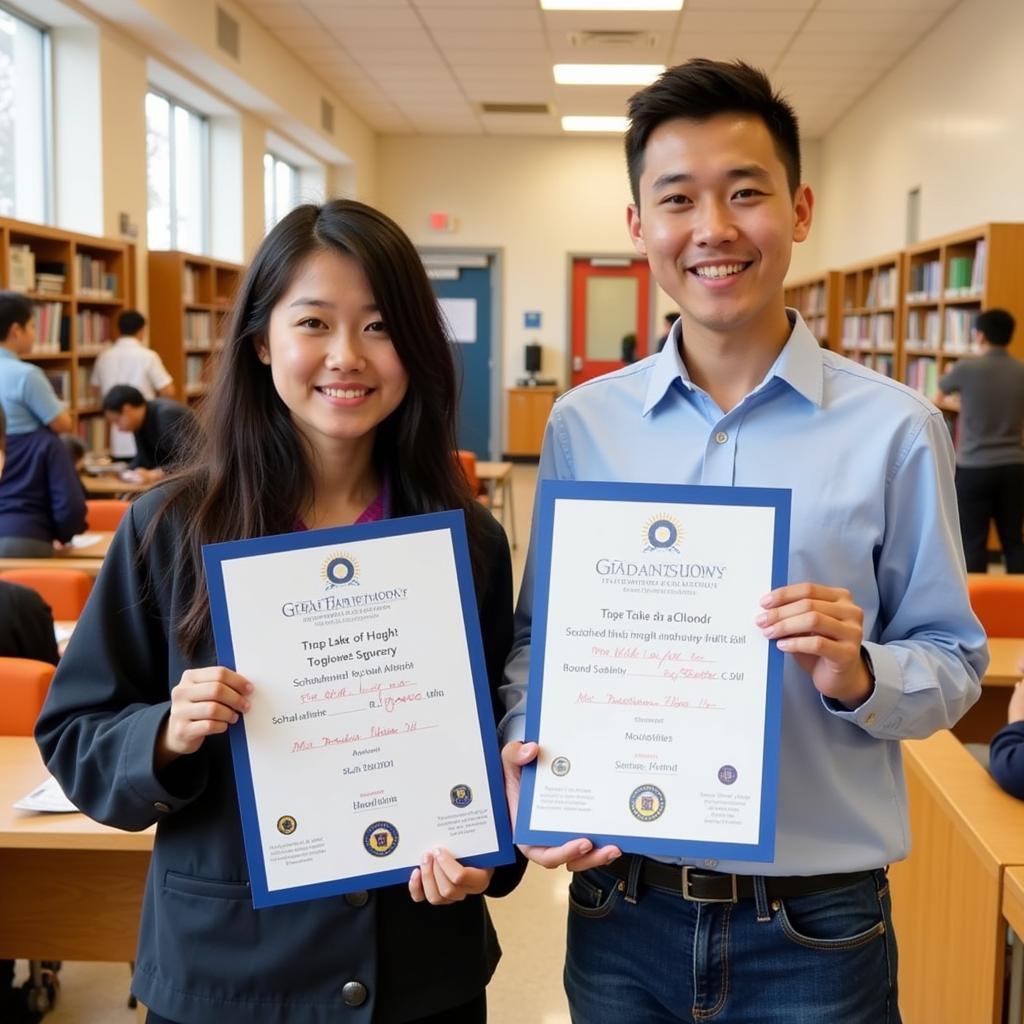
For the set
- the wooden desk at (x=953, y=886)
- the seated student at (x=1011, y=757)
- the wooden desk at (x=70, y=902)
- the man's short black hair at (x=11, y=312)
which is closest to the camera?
the wooden desk at (x=953, y=886)

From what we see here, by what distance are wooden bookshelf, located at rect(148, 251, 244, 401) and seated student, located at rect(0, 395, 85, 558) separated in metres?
3.85

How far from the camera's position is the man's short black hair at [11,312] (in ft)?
17.8

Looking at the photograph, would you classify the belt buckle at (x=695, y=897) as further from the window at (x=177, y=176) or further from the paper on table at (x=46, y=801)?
the window at (x=177, y=176)

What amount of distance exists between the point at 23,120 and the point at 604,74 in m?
5.63

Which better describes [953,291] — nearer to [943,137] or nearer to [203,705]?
[943,137]

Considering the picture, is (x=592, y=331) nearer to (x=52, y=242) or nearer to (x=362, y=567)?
(x=52, y=242)

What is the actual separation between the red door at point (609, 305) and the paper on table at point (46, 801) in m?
12.9

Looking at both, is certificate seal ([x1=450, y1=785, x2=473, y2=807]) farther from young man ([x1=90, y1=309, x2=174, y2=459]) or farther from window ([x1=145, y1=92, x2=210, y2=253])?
window ([x1=145, y1=92, x2=210, y2=253])

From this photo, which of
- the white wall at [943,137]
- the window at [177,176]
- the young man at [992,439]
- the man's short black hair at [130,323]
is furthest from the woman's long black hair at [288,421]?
the window at [177,176]

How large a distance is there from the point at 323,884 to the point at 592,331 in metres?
13.9

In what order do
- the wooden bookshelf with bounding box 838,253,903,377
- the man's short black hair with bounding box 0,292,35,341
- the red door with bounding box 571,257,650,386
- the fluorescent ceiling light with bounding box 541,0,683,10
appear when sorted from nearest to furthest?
the man's short black hair with bounding box 0,292,35,341, the fluorescent ceiling light with bounding box 541,0,683,10, the wooden bookshelf with bounding box 838,253,903,377, the red door with bounding box 571,257,650,386

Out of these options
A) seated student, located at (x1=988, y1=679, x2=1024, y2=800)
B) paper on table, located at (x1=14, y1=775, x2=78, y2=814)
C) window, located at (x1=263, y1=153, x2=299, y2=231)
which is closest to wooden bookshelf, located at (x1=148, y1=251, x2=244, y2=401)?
window, located at (x1=263, y1=153, x2=299, y2=231)

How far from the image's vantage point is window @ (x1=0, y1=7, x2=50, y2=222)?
725cm

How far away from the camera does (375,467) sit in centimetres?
159
